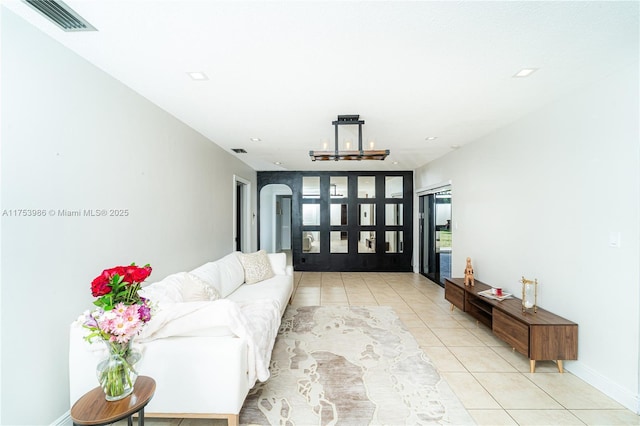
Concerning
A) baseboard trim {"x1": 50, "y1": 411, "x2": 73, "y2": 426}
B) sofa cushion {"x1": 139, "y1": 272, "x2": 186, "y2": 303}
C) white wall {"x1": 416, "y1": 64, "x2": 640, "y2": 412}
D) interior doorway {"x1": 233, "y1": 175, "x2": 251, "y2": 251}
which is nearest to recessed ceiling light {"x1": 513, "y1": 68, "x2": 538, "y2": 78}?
white wall {"x1": 416, "y1": 64, "x2": 640, "y2": 412}

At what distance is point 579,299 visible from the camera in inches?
97.9

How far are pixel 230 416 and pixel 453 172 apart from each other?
4.71m

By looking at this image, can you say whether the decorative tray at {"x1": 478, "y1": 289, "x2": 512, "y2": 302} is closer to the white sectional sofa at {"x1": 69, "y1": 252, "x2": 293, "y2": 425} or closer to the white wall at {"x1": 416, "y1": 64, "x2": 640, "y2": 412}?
the white wall at {"x1": 416, "y1": 64, "x2": 640, "y2": 412}

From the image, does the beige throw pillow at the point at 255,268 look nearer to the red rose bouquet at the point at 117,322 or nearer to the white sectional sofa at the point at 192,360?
the white sectional sofa at the point at 192,360

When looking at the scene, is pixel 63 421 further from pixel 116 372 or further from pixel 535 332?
pixel 535 332

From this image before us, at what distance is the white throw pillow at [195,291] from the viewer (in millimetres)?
2518

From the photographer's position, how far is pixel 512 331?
2.71 meters

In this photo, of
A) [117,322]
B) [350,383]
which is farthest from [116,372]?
[350,383]

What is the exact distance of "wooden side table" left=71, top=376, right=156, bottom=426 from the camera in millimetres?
1250

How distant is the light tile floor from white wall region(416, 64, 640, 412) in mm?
229

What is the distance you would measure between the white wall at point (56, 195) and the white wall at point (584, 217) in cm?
392

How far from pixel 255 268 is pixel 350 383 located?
214 cm

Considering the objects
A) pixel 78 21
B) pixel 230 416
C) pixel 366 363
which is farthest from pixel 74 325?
pixel 366 363

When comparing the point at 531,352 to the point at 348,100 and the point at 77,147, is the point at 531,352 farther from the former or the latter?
the point at 77,147
